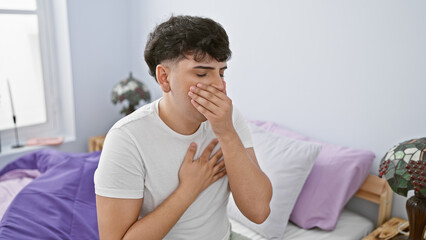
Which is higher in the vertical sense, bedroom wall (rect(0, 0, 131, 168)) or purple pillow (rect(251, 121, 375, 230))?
bedroom wall (rect(0, 0, 131, 168))

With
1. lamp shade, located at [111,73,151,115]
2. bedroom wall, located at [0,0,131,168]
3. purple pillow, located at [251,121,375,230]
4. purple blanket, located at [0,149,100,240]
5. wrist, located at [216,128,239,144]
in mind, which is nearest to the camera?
wrist, located at [216,128,239,144]

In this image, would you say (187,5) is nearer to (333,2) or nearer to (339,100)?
(333,2)

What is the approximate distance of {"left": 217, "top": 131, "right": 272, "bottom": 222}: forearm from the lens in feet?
3.53

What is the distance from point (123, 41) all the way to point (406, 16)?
2.17 metres

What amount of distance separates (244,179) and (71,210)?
815 mm

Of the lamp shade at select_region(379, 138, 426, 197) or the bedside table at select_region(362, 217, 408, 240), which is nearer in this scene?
the lamp shade at select_region(379, 138, 426, 197)

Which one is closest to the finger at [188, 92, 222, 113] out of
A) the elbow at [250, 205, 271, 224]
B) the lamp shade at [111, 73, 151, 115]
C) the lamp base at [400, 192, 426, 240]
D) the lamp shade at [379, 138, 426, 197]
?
the elbow at [250, 205, 271, 224]

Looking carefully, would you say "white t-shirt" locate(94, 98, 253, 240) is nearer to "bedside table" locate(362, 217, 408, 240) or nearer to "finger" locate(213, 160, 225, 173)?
"finger" locate(213, 160, 225, 173)

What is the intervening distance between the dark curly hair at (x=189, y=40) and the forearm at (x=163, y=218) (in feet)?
1.26

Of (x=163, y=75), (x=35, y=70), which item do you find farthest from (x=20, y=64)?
(x=163, y=75)

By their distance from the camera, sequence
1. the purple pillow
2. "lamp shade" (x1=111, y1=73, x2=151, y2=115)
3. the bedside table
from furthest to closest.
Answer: "lamp shade" (x1=111, y1=73, x2=151, y2=115), the purple pillow, the bedside table

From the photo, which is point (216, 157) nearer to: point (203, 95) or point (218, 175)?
point (218, 175)

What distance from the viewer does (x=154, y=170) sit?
A: 1.05 meters

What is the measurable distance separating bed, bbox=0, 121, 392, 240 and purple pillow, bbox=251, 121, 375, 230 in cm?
4
